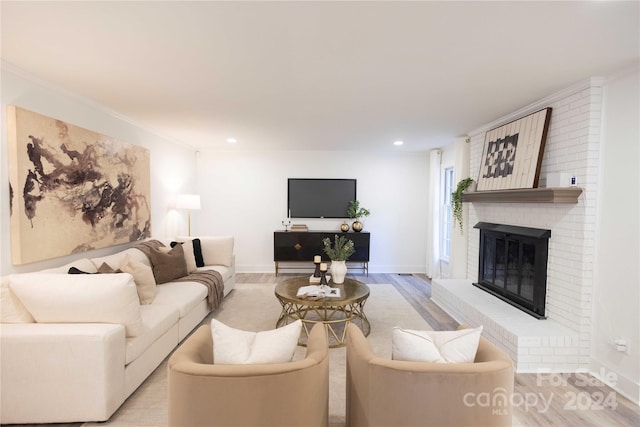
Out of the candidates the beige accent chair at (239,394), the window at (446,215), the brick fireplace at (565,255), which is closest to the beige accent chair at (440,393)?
the beige accent chair at (239,394)

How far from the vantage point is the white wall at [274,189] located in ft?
20.1

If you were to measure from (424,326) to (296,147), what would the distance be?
11.8ft

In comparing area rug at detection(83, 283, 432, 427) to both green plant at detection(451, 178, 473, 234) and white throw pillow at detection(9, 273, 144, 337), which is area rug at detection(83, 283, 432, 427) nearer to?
white throw pillow at detection(9, 273, 144, 337)

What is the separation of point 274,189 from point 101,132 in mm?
3141

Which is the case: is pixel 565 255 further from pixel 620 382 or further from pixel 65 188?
pixel 65 188

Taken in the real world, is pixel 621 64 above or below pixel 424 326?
above

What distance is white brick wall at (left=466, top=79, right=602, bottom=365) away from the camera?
103 inches

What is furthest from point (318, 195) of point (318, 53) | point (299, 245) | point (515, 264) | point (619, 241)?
point (619, 241)

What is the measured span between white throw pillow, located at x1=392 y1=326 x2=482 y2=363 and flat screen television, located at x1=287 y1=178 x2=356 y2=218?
4575 mm

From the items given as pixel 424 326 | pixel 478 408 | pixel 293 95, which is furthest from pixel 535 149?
pixel 478 408

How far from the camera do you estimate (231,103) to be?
10.4 feet

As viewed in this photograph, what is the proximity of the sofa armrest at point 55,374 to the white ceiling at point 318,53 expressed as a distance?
1.79 metres

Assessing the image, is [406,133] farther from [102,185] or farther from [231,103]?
[102,185]

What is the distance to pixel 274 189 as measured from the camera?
6145mm
